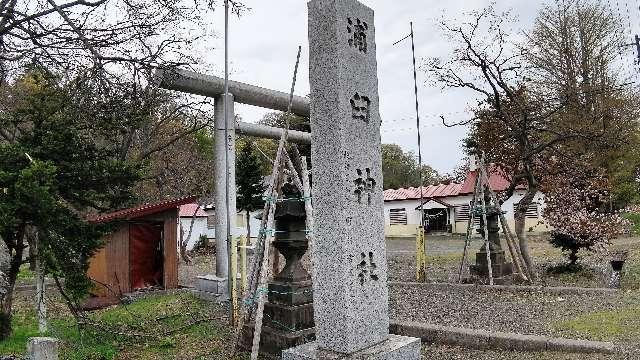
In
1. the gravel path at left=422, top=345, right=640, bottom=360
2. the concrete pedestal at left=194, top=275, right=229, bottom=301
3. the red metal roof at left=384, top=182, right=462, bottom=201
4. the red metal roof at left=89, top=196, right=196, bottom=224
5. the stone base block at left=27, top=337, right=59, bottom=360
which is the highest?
the red metal roof at left=384, top=182, right=462, bottom=201

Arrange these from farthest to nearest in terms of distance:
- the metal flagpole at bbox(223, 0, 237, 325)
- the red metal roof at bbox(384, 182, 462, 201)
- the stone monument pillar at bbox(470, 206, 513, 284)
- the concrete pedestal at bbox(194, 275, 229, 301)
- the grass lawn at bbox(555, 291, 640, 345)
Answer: the red metal roof at bbox(384, 182, 462, 201) → the stone monument pillar at bbox(470, 206, 513, 284) → the concrete pedestal at bbox(194, 275, 229, 301) → the metal flagpole at bbox(223, 0, 237, 325) → the grass lawn at bbox(555, 291, 640, 345)

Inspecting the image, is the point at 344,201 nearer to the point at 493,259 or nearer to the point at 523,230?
the point at 493,259

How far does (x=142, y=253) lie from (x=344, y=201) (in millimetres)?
12195

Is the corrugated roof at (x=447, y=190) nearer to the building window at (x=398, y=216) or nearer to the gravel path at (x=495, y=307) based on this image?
the building window at (x=398, y=216)

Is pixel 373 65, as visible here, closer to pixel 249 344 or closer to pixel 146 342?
pixel 249 344

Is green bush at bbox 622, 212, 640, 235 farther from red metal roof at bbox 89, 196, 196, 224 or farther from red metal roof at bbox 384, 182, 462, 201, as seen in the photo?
red metal roof at bbox 89, 196, 196, 224

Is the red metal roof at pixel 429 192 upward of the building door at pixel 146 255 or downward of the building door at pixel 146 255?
upward

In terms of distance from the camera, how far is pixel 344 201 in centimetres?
486

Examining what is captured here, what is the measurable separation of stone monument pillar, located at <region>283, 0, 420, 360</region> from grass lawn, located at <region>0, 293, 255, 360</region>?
10.3ft

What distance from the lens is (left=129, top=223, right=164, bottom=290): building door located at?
49.9 feet

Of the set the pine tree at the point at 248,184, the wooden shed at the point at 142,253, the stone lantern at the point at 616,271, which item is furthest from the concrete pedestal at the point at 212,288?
the pine tree at the point at 248,184

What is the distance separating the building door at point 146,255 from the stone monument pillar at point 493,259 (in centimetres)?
927

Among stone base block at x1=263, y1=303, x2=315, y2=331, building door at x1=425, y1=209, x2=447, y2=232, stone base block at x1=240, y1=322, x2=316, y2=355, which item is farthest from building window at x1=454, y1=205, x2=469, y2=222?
stone base block at x1=240, y1=322, x2=316, y2=355

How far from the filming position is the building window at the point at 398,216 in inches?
1473
